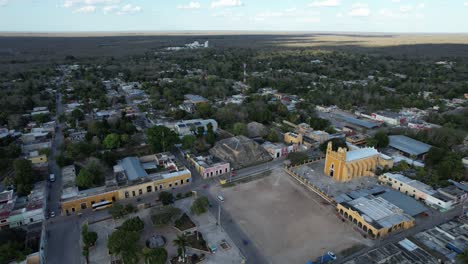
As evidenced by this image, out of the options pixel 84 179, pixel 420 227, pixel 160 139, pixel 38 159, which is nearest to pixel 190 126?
pixel 160 139

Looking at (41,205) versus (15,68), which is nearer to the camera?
(41,205)

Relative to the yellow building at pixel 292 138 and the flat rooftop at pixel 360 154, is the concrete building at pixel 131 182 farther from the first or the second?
the flat rooftop at pixel 360 154

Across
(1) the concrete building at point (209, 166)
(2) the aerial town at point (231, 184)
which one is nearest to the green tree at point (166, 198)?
(2) the aerial town at point (231, 184)

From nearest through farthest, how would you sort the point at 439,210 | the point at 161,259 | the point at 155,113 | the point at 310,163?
the point at 161,259, the point at 439,210, the point at 310,163, the point at 155,113

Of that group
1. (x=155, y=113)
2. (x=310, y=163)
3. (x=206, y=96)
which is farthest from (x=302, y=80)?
(x=310, y=163)

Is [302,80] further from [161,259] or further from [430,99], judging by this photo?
[161,259]

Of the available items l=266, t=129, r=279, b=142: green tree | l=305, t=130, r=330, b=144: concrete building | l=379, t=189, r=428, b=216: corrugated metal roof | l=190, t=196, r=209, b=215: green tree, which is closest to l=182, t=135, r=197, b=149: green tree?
l=266, t=129, r=279, b=142: green tree

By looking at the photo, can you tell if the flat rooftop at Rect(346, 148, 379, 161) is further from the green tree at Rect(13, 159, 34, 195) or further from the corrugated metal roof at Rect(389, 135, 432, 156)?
the green tree at Rect(13, 159, 34, 195)
